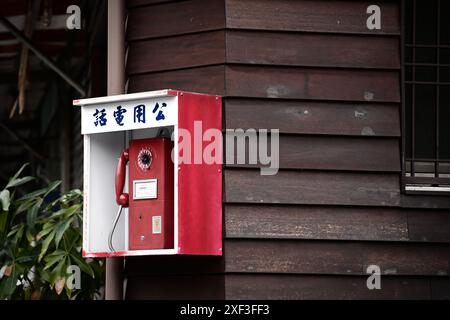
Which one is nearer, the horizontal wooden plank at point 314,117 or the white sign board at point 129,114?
the white sign board at point 129,114

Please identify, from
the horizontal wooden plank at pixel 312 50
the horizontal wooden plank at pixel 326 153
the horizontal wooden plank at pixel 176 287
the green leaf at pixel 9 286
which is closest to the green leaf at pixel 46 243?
the green leaf at pixel 9 286

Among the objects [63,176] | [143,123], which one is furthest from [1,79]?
[143,123]

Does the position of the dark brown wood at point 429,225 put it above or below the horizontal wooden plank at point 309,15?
below

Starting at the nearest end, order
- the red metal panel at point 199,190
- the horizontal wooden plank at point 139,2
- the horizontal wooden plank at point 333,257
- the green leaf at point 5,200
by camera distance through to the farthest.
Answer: the red metal panel at point 199,190
the horizontal wooden plank at point 333,257
the horizontal wooden plank at point 139,2
the green leaf at point 5,200

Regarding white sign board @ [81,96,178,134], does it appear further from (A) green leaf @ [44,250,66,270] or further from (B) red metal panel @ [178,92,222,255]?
(A) green leaf @ [44,250,66,270]

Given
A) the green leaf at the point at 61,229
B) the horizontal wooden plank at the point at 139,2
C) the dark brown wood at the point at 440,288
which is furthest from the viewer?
the green leaf at the point at 61,229

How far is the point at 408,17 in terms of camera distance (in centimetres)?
738

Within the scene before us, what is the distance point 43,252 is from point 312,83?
233 centimetres

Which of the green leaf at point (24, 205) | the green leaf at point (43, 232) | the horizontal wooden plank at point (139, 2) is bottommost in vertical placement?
the green leaf at point (43, 232)

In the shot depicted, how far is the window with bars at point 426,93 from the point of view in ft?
23.8

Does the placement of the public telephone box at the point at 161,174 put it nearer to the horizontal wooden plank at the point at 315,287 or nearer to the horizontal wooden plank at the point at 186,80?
the horizontal wooden plank at the point at 186,80

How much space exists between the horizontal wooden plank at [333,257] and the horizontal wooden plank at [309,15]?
145cm

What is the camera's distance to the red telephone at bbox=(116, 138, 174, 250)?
667 centimetres

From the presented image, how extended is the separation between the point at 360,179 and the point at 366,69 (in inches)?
29.7
